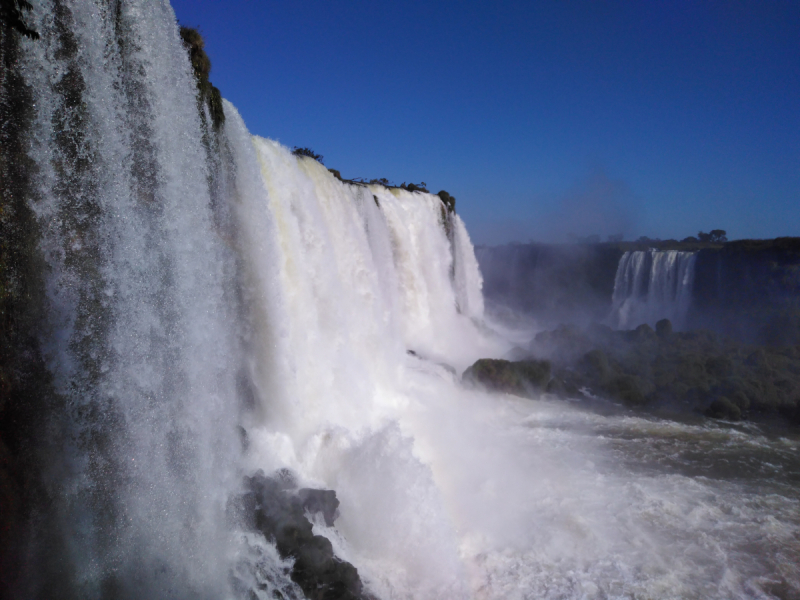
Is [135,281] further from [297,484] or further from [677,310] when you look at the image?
[677,310]

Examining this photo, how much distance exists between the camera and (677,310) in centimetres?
2108

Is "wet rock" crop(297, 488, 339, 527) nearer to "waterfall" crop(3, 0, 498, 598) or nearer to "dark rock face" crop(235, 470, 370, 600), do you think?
"dark rock face" crop(235, 470, 370, 600)

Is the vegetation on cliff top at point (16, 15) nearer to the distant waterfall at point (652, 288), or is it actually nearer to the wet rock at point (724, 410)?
the wet rock at point (724, 410)

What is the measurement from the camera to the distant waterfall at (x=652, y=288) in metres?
21.0

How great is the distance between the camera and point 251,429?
6.23m

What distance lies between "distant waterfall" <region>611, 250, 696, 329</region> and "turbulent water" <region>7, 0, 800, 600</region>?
12580 mm

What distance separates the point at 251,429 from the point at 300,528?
1675mm

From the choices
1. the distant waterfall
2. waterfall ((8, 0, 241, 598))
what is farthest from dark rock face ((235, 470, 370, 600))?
the distant waterfall

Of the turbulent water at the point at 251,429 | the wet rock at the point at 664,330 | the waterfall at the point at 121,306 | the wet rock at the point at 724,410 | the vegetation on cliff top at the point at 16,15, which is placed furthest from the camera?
the wet rock at the point at 664,330

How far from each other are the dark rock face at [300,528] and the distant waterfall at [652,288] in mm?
19999

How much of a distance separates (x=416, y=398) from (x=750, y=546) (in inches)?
211

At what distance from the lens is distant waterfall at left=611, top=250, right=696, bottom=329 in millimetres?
21047

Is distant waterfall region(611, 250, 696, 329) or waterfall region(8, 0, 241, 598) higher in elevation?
distant waterfall region(611, 250, 696, 329)

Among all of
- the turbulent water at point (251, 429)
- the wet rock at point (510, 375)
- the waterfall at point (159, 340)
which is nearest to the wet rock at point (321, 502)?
the turbulent water at point (251, 429)
